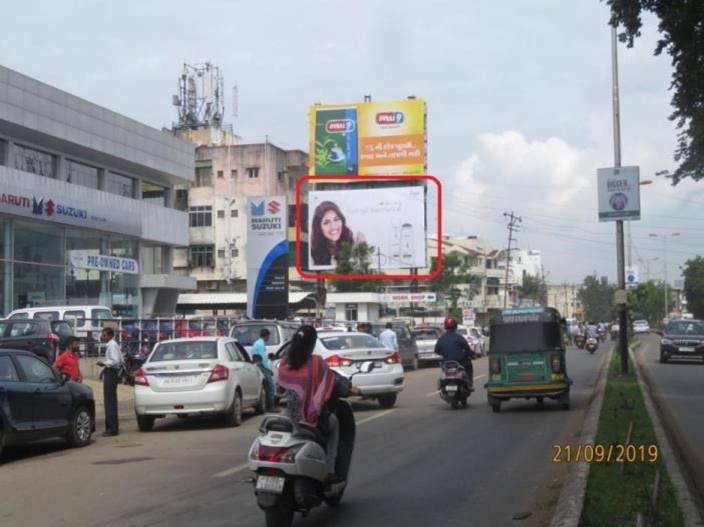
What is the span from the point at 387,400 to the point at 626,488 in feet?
36.5

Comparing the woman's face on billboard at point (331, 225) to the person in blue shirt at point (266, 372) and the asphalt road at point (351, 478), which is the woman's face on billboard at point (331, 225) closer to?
the person in blue shirt at point (266, 372)

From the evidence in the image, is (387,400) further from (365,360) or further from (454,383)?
(454,383)

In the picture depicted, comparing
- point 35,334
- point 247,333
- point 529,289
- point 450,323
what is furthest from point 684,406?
point 529,289

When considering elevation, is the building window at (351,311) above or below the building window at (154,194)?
below

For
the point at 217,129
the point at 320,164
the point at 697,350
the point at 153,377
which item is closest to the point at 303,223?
the point at 320,164

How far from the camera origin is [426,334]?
41.2 m

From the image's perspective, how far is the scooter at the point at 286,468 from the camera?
24.1 ft

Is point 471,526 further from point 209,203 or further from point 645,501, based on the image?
point 209,203

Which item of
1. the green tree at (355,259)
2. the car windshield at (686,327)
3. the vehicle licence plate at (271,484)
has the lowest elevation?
the vehicle licence plate at (271,484)

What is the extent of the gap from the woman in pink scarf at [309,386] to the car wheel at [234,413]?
8.48m

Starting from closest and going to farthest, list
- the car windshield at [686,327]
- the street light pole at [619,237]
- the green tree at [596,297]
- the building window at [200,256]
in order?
the street light pole at [619,237]
the car windshield at [686,327]
the building window at [200,256]
the green tree at [596,297]

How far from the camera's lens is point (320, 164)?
71.8 m

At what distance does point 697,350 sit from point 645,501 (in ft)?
97.8

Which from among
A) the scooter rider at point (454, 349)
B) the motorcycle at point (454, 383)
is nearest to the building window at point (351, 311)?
the scooter rider at point (454, 349)
